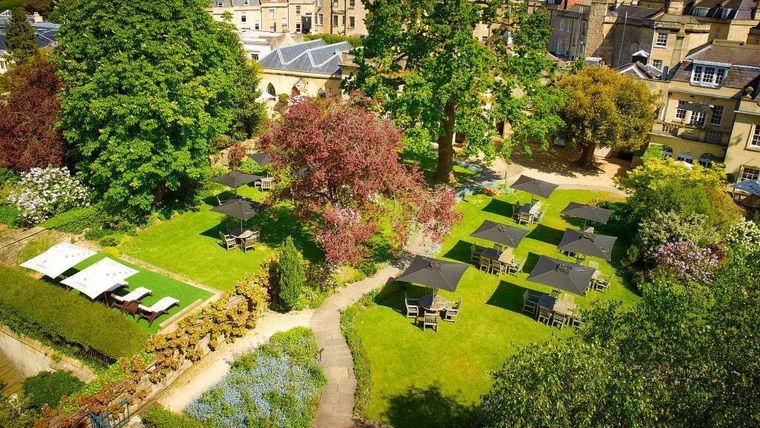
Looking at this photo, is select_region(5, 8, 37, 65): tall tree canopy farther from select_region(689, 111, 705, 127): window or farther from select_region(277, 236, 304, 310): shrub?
select_region(689, 111, 705, 127): window

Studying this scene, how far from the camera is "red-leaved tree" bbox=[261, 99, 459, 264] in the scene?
25438mm

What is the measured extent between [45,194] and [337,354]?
20.8 metres

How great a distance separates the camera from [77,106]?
2956 centimetres

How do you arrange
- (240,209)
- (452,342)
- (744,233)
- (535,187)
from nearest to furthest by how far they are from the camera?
1. (452,342)
2. (744,233)
3. (240,209)
4. (535,187)

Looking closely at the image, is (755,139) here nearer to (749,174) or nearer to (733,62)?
(749,174)

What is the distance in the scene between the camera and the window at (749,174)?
3853cm

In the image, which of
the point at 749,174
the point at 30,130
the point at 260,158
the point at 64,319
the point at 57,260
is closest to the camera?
the point at 64,319

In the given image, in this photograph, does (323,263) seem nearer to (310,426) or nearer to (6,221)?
(310,426)

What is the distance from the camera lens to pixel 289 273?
2461cm

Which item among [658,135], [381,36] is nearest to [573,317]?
[381,36]

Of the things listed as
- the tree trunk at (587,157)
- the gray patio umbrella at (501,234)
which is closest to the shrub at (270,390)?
the gray patio umbrella at (501,234)

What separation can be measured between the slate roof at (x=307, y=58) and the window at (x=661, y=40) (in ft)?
101

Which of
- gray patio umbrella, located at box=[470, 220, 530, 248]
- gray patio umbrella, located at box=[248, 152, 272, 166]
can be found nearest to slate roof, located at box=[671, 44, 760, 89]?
gray patio umbrella, located at box=[470, 220, 530, 248]

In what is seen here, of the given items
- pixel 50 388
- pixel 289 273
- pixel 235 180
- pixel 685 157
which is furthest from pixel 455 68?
pixel 50 388
